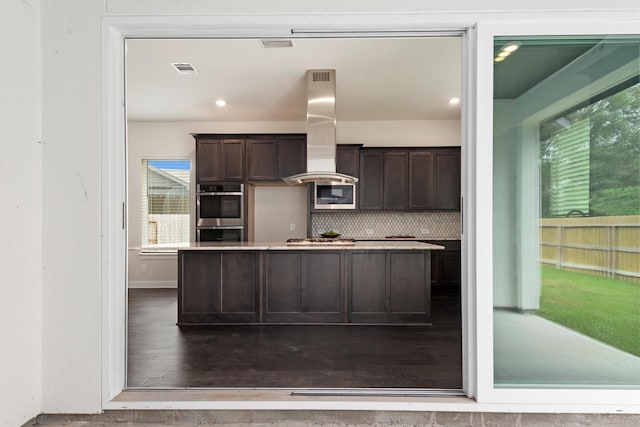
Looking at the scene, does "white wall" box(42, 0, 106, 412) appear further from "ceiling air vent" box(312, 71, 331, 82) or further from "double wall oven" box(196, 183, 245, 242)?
"double wall oven" box(196, 183, 245, 242)

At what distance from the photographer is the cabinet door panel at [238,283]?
4230 mm

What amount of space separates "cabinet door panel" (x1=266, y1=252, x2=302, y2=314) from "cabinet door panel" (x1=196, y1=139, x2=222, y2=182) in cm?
259

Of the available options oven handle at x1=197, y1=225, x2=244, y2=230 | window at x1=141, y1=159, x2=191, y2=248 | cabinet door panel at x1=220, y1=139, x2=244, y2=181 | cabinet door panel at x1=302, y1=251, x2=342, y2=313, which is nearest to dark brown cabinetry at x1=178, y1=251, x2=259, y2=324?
cabinet door panel at x1=302, y1=251, x2=342, y2=313

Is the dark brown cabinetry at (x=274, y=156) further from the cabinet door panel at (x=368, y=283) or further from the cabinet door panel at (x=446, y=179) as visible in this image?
the cabinet door panel at (x=368, y=283)

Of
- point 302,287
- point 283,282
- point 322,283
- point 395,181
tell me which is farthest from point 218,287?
point 395,181

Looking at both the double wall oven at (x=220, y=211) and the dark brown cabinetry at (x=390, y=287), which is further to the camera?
the double wall oven at (x=220, y=211)

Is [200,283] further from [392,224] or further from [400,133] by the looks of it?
[400,133]

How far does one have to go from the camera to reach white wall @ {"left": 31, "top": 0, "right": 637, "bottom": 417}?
2078 mm

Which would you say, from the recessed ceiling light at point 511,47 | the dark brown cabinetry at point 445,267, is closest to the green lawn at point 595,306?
the recessed ceiling light at point 511,47

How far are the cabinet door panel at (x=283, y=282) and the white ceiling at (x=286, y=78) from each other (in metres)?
2.17

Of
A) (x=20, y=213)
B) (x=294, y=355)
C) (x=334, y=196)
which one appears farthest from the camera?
(x=334, y=196)

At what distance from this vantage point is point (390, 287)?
4.27 metres

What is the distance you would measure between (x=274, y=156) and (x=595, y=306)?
504 centimetres

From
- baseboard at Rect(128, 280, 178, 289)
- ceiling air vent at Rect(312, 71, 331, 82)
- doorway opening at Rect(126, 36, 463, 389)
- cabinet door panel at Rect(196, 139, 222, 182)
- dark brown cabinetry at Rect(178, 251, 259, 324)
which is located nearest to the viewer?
doorway opening at Rect(126, 36, 463, 389)
